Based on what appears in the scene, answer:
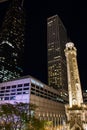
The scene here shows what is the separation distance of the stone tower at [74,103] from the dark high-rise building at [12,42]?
100 metres

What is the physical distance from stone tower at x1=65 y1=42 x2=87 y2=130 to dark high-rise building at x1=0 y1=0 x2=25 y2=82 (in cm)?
10011

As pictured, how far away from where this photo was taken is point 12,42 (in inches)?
7352

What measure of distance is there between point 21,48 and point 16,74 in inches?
1308

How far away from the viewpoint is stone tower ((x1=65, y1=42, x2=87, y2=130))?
2651 inches

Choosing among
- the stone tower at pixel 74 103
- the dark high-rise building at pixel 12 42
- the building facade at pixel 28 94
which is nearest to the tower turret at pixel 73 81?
the stone tower at pixel 74 103

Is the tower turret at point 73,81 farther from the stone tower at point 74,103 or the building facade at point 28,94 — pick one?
the building facade at point 28,94

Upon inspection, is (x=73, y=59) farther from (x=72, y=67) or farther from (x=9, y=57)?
(x=9, y=57)

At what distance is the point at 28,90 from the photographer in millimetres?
78250

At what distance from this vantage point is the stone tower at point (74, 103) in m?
67.3

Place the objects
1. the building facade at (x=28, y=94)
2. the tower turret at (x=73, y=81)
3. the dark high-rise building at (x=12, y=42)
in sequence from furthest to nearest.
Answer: the dark high-rise building at (x=12, y=42)
the tower turret at (x=73, y=81)
the building facade at (x=28, y=94)

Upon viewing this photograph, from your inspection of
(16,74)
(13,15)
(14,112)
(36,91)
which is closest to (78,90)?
(36,91)

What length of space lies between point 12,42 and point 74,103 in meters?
128

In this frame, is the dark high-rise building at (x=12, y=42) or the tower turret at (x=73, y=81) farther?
the dark high-rise building at (x=12, y=42)

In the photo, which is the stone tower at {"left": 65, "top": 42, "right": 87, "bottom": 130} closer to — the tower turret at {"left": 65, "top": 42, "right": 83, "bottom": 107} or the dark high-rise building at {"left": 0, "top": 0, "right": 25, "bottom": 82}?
the tower turret at {"left": 65, "top": 42, "right": 83, "bottom": 107}
